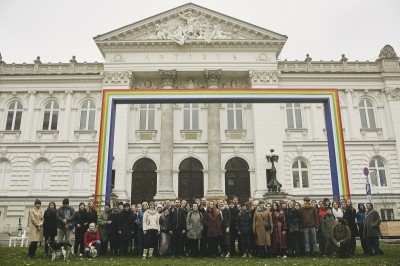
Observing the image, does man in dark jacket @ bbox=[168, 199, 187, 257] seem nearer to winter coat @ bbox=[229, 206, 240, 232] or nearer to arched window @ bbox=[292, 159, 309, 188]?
winter coat @ bbox=[229, 206, 240, 232]

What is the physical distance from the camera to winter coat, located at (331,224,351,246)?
12194 mm

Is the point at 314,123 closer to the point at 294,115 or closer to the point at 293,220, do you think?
the point at 294,115

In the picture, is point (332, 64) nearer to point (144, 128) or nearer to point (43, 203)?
point (144, 128)

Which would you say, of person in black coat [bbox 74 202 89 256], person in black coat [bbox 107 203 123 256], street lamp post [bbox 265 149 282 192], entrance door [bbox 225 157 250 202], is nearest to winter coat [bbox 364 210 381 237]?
person in black coat [bbox 107 203 123 256]

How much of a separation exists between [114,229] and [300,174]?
761 inches

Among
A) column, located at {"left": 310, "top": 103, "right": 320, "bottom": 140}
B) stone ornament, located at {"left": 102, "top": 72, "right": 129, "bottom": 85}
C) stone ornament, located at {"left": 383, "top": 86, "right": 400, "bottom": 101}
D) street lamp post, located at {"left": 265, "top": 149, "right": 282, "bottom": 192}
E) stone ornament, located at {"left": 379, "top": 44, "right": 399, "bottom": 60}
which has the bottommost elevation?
street lamp post, located at {"left": 265, "top": 149, "right": 282, "bottom": 192}

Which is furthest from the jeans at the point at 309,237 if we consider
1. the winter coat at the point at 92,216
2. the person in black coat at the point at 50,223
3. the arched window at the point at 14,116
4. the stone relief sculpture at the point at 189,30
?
the arched window at the point at 14,116

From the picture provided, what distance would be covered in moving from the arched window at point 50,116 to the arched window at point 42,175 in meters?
3.02

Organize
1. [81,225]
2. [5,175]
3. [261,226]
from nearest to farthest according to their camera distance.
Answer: [261,226] < [81,225] < [5,175]

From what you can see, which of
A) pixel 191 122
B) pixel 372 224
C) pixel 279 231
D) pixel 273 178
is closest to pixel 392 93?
pixel 273 178

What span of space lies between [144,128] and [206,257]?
59.8 feet

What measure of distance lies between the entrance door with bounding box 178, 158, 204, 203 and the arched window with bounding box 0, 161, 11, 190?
13594 millimetres

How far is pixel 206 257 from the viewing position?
12.7 m

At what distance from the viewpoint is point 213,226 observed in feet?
41.1
